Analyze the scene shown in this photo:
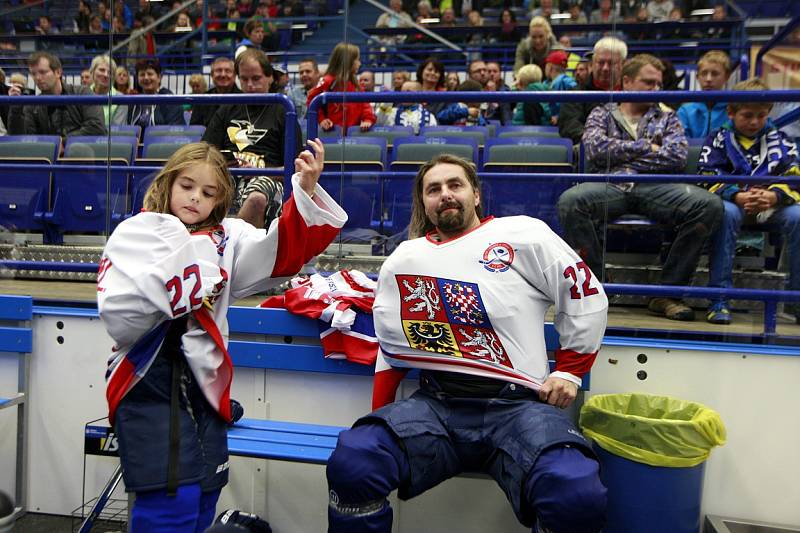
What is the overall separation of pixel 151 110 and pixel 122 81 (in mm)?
229

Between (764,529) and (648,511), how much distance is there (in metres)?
0.48

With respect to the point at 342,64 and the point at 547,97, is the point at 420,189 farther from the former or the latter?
the point at 342,64

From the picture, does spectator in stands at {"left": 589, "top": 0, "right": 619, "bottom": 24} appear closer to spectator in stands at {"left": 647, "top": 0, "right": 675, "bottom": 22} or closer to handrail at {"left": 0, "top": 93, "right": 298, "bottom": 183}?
spectator in stands at {"left": 647, "top": 0, "right": 675, "bottom": 22}

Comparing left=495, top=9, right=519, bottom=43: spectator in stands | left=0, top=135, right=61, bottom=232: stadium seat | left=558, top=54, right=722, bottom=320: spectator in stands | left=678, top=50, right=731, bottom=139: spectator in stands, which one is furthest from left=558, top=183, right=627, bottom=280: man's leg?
left=495, top=9, right=519, bottom=43: spectator in stands

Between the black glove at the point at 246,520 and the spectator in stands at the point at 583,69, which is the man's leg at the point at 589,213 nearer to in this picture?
the spectator in stands at the point at 583,69

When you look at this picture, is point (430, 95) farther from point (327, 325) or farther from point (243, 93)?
point (327, 325)

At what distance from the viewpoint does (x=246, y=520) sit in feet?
8.01

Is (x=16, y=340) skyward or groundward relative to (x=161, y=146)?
groundward

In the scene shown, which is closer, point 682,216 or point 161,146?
point 682,216

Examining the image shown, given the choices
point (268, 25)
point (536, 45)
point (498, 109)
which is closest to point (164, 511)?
point (498, 109)

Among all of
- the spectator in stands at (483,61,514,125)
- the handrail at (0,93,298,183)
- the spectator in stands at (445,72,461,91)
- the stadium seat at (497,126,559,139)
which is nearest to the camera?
the handrail at (0,93,298,183)

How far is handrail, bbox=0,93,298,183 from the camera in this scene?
2771 mm

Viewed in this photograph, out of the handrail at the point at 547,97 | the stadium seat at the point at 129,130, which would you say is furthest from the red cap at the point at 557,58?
the stadium seat at the point at 129,130

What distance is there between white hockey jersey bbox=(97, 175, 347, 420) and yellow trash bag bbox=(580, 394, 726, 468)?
3.28 ft
